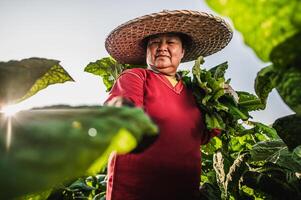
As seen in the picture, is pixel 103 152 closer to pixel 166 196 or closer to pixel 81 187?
pixel 166 196

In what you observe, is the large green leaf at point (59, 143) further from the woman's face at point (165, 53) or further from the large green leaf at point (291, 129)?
the woman's face at point (165, 53)

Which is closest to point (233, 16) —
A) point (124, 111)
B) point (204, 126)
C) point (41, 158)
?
point (124, 111)

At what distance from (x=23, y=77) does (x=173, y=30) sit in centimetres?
138

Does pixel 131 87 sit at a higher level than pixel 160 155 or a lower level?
higher

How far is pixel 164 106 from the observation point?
1584 millimetres

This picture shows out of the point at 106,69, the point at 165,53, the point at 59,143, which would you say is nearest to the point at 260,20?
the point at 59,143

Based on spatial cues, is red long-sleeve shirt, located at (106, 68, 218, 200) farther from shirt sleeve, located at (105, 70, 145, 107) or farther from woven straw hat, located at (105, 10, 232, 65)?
woven straw hat, located at (105, 10, 232, 65)

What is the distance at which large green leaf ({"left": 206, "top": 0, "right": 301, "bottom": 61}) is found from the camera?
1.42 feet

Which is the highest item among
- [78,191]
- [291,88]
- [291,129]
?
[291,88]

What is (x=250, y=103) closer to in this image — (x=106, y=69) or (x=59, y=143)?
(x=106, y=69)

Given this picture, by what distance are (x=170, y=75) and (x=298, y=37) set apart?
4.75 feet

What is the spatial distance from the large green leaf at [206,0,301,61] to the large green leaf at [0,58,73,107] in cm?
32

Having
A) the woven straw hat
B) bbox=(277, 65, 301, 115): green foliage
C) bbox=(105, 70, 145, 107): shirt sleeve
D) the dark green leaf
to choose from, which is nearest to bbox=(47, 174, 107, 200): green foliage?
bbox=(105, 70, 145, 107): shirt sleeve

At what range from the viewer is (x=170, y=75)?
1.88 meters
